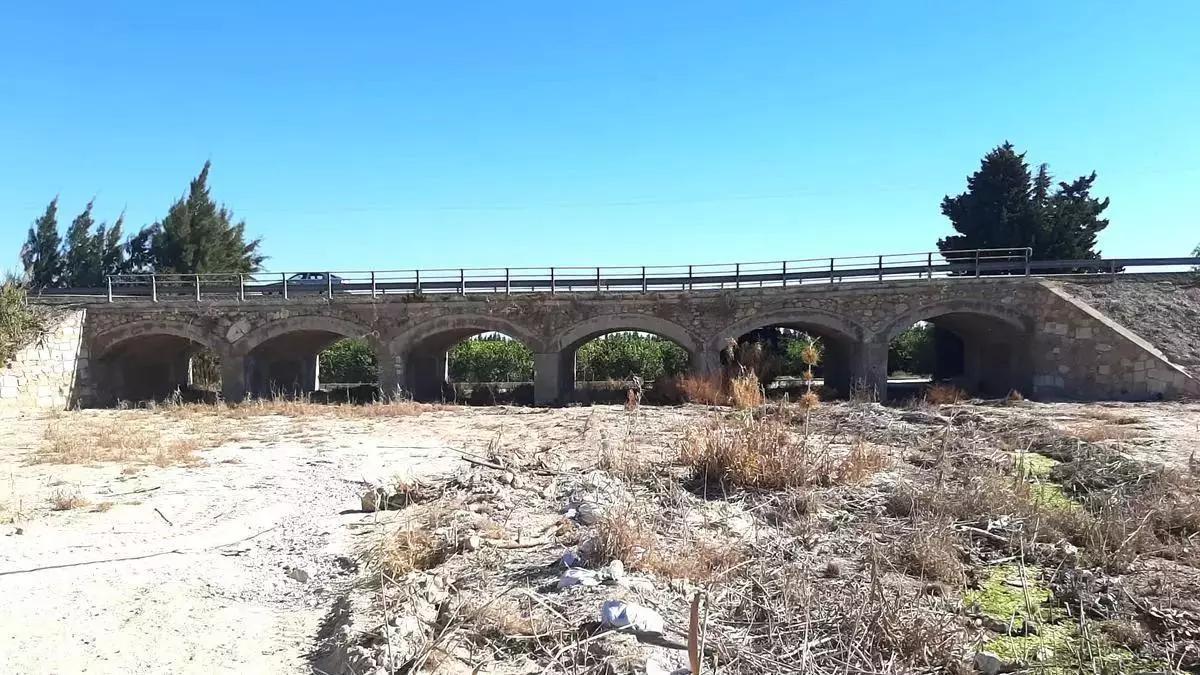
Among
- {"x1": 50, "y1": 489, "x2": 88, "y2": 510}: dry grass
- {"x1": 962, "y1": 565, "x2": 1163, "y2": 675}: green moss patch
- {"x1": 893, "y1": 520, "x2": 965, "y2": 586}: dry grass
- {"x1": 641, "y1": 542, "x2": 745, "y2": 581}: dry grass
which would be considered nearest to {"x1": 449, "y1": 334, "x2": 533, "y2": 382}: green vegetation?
{"x1": 50, "y1": 489, "x2": 88, "y2": 510}: dry grass

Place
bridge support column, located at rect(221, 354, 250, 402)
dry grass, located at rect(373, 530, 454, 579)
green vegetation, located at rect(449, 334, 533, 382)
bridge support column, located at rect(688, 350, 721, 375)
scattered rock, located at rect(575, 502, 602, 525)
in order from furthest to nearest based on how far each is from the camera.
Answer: green vegetation, located at rect(449, 334, 533, 382)
bridge support column, located at rect(221, 354, 250, 402)
bridge support column, located at rect(688, 350, 721, 375)
scattered rock, located at rect(575, 502, 602, 525)
dry grass, located at rect(373, 530, 454, 579)

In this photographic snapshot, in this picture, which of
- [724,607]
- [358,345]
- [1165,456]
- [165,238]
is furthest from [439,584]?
[165,238]

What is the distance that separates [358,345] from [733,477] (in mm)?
27876

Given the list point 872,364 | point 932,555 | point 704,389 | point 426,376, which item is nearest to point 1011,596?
point 932,555

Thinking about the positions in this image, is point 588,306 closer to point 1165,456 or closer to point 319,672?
point 1165,456

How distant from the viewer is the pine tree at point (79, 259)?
114ft

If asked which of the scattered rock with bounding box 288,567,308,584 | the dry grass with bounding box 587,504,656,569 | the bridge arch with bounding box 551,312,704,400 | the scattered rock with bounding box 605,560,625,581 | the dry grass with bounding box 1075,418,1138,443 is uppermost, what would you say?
the bridge arch with bounding box 551,312,704,400

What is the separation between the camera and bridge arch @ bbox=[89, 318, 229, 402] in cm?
2141

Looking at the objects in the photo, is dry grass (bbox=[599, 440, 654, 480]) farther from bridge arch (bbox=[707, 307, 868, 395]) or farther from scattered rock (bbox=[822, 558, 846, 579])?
bridge arch (bbox=[707, 307, 868, 395])

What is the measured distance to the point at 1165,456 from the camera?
8359 mm

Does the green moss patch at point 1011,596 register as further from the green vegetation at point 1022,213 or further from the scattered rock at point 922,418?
the green vegetation at point 1022,213

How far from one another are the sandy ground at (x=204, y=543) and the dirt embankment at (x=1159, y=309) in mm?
5382

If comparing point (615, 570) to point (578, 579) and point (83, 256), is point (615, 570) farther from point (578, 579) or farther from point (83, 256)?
point (83, 256)

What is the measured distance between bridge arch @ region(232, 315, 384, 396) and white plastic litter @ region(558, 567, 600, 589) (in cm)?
1764
